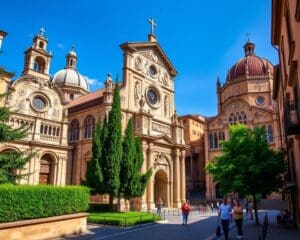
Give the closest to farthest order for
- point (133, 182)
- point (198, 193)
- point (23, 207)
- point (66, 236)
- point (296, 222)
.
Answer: point (23, 207) → point (66, 236) → point (296, 222) → point (133, 182) → point (198, 193)

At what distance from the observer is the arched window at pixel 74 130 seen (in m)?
37.9

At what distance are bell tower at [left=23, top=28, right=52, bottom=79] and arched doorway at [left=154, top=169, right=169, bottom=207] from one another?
2003 centimetres

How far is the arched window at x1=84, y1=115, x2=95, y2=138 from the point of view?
35656 mm

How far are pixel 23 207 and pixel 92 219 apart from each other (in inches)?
308

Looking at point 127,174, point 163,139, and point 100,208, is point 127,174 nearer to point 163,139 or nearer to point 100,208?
point 100,208

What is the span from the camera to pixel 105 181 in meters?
23.8

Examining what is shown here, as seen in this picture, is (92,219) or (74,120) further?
(74,120)

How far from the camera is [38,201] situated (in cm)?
1429

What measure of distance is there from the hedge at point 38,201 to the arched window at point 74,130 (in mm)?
21204

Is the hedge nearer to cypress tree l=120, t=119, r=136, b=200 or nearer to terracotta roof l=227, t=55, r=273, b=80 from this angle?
cypress tree l=120, t=119, r=136, b=200

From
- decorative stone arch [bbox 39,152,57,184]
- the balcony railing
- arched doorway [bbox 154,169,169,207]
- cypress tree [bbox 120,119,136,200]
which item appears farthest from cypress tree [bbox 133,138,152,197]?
the balcony railing

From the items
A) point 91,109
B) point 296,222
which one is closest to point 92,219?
point 296,222

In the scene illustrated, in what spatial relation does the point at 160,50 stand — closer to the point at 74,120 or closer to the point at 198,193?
the point at 74,120

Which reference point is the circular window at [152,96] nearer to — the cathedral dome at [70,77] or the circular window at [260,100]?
the cathedral dome at [70,77]
